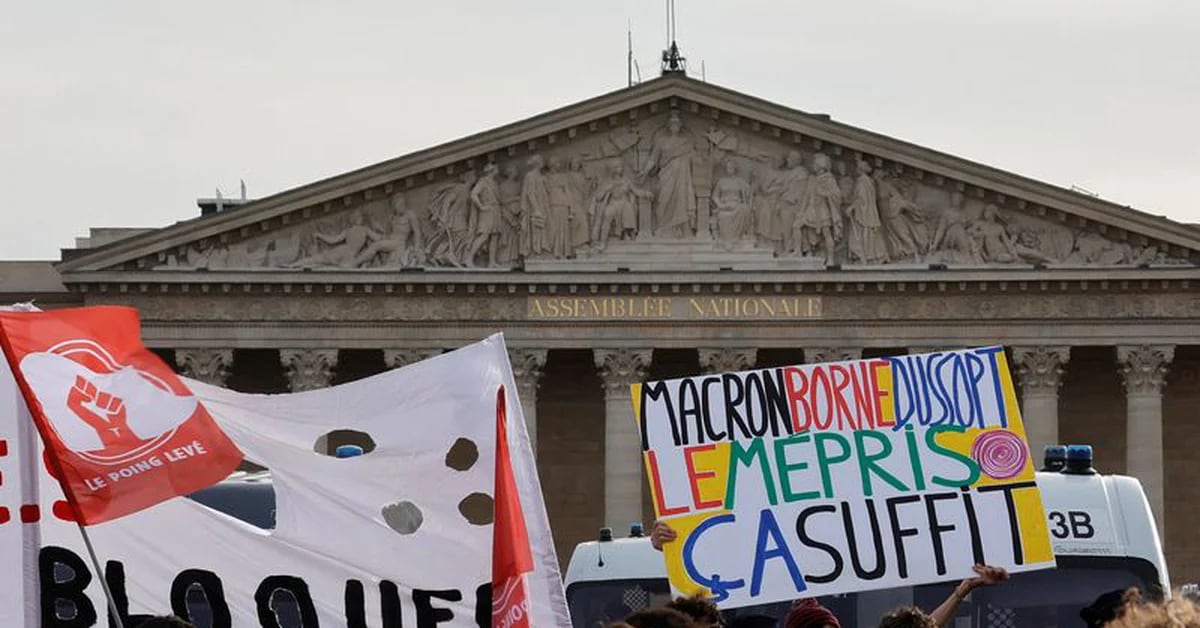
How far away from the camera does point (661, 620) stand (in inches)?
552

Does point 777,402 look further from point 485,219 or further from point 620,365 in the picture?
point 620,365

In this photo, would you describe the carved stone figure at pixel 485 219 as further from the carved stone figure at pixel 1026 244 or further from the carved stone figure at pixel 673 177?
the carved stone figure at pixel 1026 244

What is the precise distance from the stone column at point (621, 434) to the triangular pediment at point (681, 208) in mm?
1724

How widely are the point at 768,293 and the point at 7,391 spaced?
4729cm

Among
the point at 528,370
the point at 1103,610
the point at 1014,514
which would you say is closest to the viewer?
the point at 1103,610

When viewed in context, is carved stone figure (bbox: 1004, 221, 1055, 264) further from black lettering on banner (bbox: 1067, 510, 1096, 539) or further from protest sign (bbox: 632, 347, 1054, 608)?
protest sign (bbox: 632, 347, 1054, 608)

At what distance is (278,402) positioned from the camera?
632 inches

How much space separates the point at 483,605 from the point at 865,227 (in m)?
47.0

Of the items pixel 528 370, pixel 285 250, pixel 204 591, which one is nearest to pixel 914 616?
pixel 204 591

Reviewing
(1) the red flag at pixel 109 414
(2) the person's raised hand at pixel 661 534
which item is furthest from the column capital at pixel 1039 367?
(1) the red flag at pixel 109 414

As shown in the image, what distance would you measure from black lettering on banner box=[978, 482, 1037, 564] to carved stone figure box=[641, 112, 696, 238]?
143 ft

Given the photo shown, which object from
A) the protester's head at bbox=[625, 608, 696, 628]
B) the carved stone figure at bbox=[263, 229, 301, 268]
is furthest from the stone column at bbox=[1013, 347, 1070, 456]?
the protester's head at bbox=[625, 608, 696, 628]

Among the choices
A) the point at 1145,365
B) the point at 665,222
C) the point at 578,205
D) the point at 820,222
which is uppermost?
the point at 578,205

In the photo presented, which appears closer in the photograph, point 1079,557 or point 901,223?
point 1079,557
